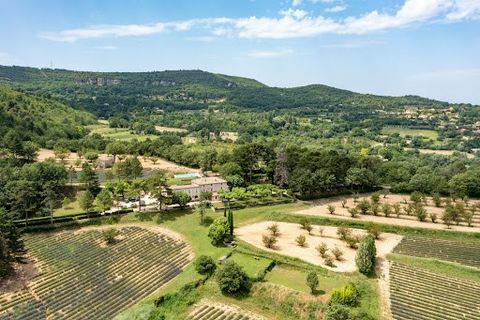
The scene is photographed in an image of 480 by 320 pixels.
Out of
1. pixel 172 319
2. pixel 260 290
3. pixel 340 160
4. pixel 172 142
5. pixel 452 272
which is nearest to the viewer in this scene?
pixel 172 319

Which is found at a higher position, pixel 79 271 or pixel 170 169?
pixel 170 169

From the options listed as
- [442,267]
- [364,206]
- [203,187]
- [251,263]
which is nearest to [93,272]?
[251,263]

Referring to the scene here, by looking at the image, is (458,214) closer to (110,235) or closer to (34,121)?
(110,235)

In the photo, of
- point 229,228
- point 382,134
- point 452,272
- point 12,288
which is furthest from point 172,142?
point 382,134

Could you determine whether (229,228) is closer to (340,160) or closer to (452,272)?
(452,272)

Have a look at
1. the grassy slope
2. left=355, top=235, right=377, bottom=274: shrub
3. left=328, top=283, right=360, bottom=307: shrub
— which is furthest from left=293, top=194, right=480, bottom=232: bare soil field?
left=328, top=283, right=360, bottom=307: shrub

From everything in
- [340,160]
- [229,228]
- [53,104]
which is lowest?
[229,228]

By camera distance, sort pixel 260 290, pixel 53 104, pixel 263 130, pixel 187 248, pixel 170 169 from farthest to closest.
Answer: pixel 263 130
pixel 53 104
pixel 170 169
pixel 187 248
pixel 260 290

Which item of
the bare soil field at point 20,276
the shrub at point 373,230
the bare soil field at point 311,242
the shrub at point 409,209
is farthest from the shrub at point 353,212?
the bare soil field at point 20,276

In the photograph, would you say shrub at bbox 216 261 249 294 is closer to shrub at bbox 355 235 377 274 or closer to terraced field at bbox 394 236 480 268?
shrub at bbox 355 235 377 274
